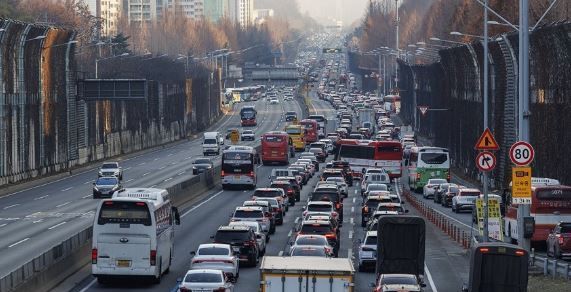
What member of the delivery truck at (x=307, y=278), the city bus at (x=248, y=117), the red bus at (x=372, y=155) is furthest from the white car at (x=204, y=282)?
the city bus at (x=248, y=117)

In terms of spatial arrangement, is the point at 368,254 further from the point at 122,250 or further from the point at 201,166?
the point at 201,166

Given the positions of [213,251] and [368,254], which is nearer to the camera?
[213,251]

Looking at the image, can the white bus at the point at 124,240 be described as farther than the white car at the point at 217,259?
No

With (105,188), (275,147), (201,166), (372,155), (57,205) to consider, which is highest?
(372,155)

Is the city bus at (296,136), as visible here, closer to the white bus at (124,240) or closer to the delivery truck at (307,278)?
the white bus at (124,240)

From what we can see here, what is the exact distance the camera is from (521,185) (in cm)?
Result: 3809

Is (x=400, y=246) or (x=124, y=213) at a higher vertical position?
(x=124, y=213)

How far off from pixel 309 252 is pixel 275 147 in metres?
73.7

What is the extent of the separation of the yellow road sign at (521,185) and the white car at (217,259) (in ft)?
30.7

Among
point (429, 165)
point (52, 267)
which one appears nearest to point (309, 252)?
point (52, 267)

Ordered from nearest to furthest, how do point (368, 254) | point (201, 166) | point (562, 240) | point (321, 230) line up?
1. point (562, 240)
2. point (368, 254)
3. point (321, 230)
4. point (201, 166)

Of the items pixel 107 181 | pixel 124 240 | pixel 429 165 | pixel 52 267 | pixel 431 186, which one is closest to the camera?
pixel 124 240

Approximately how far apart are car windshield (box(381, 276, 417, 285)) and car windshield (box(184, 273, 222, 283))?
4132 millimetres

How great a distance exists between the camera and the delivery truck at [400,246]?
4222cm
